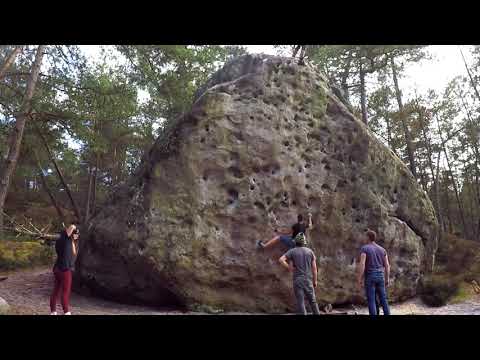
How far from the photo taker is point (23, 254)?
42.8ft

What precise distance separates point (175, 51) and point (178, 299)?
11.7 m

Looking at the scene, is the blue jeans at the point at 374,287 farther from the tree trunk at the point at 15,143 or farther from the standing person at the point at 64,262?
the tree trunk at the point at 15,143

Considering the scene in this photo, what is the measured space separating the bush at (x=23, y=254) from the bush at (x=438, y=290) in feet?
39.8

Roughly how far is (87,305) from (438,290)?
337 inches

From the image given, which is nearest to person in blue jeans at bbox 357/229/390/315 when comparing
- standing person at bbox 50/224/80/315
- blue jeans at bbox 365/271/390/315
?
blue jeans at bbox 365/271/390/315

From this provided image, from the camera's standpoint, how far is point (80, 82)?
1323cm

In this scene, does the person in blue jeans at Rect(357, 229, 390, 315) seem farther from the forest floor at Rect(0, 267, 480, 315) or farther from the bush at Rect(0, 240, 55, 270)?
the bush at Rect(0, 240, 55, 270)

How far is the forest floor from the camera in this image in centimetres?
785

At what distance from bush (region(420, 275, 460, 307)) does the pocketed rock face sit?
36cm

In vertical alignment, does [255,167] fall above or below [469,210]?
below

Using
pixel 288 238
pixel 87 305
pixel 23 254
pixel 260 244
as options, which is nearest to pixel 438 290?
pixel 288 238
